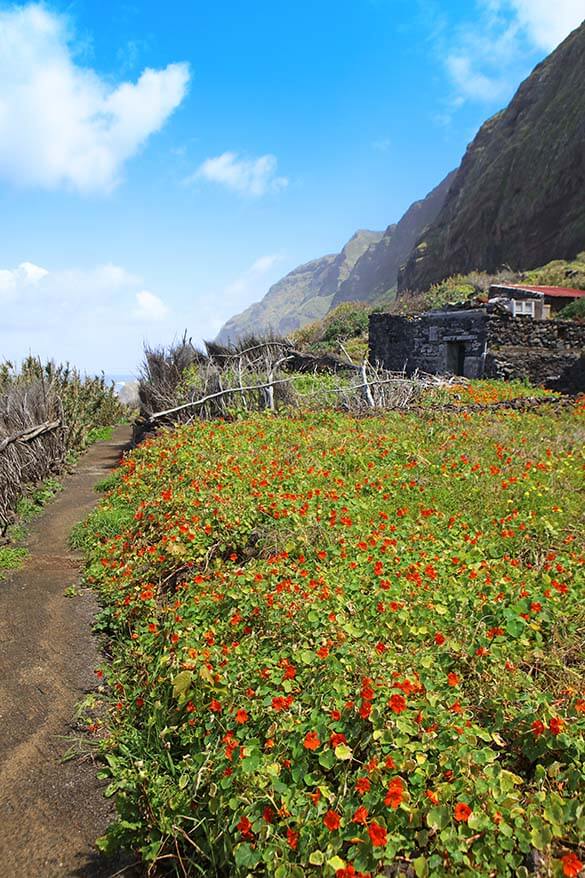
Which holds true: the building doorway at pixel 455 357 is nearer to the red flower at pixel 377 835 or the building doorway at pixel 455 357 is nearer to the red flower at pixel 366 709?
the red flower at pixel 366 709

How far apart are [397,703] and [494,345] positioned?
16305mm

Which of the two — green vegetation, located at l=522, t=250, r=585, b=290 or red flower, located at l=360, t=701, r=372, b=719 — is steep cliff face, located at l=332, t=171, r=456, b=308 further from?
red flower, located at l=360, t=701, r=372, b=719

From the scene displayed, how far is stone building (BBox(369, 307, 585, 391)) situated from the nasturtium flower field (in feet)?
35.8

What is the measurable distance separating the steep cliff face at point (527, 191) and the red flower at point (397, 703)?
44.6 meters

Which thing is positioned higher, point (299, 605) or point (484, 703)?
point (299, 605)

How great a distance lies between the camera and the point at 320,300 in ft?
589

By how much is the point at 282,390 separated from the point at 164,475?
613cm

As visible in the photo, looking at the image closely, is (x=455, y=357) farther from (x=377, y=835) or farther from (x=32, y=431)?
(x=377, y=835)

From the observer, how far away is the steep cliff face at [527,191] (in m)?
45.3

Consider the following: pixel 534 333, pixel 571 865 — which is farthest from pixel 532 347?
pixel 571 865

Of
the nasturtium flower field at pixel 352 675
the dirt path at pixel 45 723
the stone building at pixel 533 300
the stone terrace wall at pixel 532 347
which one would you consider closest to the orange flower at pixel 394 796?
the nasturtium flower field at pixel 352 675

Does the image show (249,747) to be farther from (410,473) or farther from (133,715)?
(410,473)

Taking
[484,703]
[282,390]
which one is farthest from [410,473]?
[282,390]

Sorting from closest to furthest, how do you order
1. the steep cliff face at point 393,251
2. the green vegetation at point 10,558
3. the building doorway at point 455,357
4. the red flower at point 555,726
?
the red flower at point 555,726, the green vegetation at point 10,558, the building doorway at point 455,357, the steep cliff face at point 393,251
